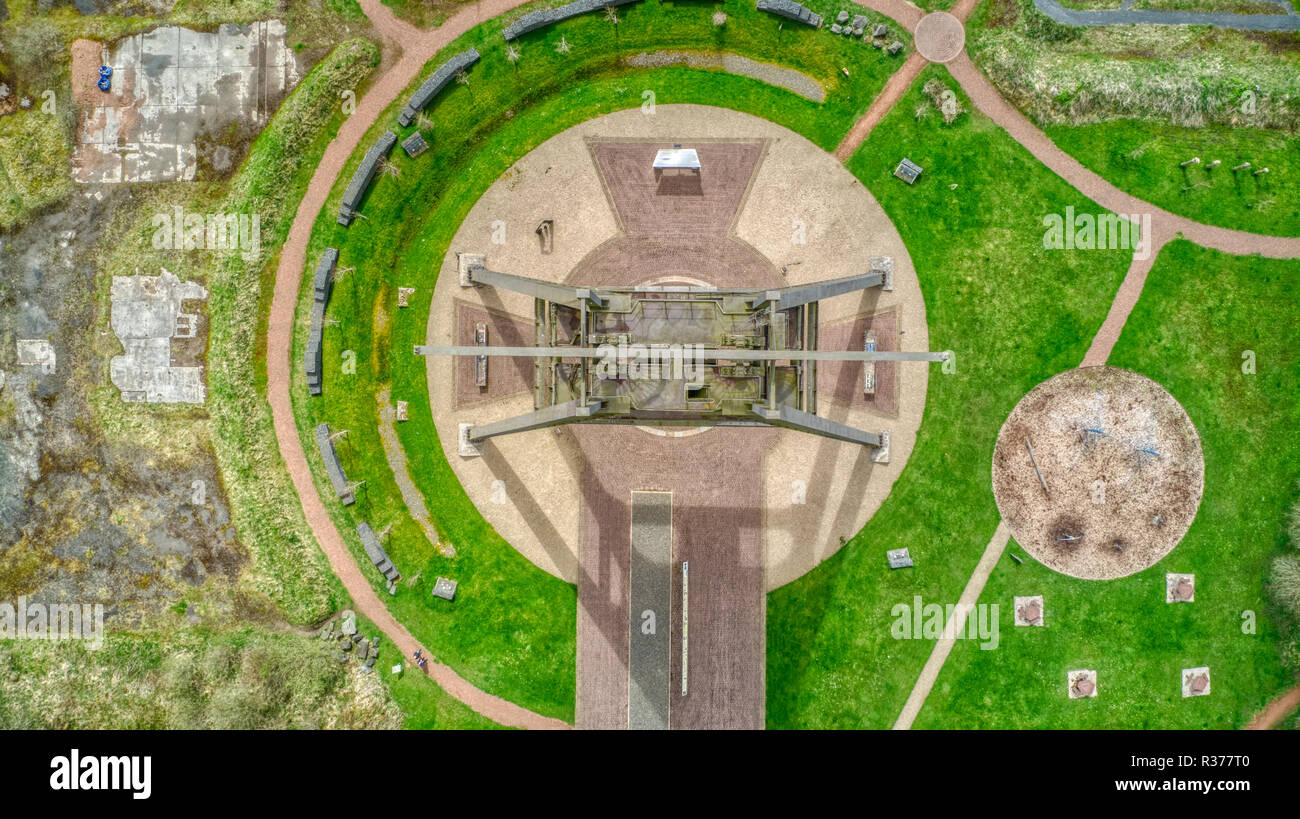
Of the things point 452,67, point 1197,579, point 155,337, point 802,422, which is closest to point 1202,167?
point 1197,579

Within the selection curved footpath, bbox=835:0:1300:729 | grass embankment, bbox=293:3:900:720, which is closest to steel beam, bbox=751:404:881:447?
curved footpath, bbox=835:0:1300:729

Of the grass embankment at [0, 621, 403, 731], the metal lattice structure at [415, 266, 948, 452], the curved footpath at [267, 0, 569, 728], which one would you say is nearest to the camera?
the metal lattice structure at [415, 266, 948, 452]

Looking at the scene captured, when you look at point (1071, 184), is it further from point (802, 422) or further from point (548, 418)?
point (548, 418)

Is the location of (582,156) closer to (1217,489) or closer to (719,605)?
(719,605)

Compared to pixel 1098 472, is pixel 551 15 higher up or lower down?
higher up

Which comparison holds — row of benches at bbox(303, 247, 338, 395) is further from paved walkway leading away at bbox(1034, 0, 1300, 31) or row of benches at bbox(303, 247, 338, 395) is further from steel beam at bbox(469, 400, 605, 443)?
paved walkway leading away at bbox(1034, 0, 1300, 31)

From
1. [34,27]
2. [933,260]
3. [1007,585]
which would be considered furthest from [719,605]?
[34,27]
